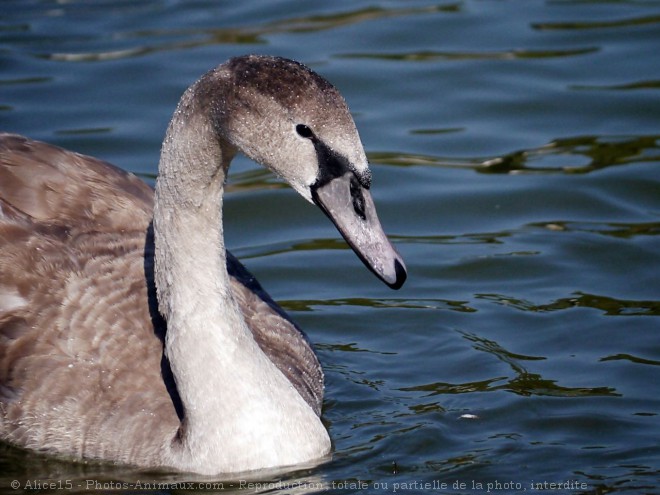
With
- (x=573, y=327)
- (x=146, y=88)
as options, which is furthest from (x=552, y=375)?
(x=146, y=88)

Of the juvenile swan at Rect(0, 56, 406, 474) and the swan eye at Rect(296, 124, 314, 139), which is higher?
the swan eye at Rect(296, 124, 314, 139)

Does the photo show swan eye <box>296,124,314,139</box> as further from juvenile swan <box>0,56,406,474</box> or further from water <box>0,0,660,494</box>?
water <box>0,0,660,494</box>

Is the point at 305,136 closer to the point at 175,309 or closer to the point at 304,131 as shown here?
the point at 304,131

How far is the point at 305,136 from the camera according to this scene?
20.0ft

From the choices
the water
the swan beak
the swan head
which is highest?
the swan head

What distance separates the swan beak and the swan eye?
0.79 ft

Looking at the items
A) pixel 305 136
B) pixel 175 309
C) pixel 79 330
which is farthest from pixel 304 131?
pixel 79 330

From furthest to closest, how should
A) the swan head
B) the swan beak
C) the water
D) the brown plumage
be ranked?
1. the water
2. the brown plumage
3. the swan beak
4. the swan head

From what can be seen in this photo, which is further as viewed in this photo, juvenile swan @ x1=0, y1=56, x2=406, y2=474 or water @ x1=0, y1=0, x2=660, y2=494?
water @ x1=0, y1=0, x2=660, y2=494

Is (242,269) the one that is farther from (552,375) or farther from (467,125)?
(467,125)

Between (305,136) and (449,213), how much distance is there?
4.27 metres

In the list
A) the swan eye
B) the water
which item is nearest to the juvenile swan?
the swan eye

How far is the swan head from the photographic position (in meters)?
5.99

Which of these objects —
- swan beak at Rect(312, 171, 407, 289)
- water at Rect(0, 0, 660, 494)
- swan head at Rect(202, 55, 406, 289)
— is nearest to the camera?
swan head at Rect(202, 55, 406, 289)
